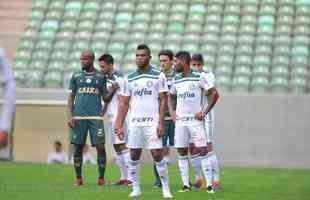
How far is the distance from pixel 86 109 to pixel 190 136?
2050mm

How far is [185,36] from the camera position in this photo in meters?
26.4

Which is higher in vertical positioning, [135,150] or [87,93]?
[87,93]

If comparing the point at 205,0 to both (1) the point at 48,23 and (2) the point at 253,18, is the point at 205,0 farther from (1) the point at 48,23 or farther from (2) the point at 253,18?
(1) the point at 48,23

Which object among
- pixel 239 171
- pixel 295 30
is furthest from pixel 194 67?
pixel 295 30

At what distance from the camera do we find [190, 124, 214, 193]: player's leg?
1270 cm

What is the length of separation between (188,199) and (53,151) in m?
11.3

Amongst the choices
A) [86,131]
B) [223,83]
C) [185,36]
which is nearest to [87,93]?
[86,131]

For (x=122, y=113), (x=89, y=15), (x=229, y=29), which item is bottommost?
(x=122, y=113)

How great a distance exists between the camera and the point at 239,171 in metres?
18.6

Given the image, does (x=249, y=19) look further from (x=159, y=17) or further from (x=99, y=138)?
(x=99, y=138)

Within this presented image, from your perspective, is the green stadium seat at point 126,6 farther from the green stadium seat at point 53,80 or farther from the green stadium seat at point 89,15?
the green stadium seat at point 53,80

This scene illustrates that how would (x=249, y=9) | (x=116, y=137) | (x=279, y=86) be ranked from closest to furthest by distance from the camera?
(x=116, y=137) → (x=279, y=86) → (x=249, y=9)

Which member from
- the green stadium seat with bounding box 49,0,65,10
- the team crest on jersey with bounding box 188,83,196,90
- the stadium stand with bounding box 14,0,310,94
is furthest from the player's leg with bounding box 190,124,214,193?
the green stadium seat with bounding box 49,0,65,10

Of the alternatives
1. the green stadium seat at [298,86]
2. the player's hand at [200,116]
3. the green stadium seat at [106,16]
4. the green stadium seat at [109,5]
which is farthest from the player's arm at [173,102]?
the green stadium seat at [109,5]
